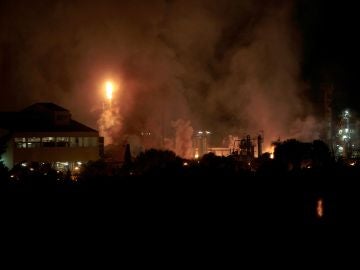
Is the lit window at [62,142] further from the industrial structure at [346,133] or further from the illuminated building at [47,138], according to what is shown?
the industrial structure at [346,133]

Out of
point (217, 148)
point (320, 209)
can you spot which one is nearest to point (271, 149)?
point (217, 148)

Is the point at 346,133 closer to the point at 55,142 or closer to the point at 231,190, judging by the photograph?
the point at 55,142

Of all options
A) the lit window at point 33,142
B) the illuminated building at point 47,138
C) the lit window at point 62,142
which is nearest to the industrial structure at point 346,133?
the illuminated building at point 47,138

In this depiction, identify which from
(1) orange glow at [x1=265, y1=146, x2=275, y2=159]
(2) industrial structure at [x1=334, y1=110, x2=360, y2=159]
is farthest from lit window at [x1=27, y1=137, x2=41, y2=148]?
(2) industrial structure at [x1=334, y1=110, x2=360, y2=159]

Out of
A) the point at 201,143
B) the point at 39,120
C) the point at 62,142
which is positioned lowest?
the point at 201,143

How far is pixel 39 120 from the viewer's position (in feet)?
86.8

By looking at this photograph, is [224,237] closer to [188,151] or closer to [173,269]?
[173,269]

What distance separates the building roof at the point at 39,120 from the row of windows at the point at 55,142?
53 centimetres

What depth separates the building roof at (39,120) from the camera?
25.6 metres

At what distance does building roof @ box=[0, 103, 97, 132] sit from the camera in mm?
25562

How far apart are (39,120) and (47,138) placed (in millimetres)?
2100

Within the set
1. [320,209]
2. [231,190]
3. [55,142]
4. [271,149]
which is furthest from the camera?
[271,149]

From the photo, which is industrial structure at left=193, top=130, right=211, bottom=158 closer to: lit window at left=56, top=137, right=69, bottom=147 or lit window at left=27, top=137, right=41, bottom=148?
lit window at left=56, top=137, right=69, bottom=147

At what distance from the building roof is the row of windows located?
1.74 feet
